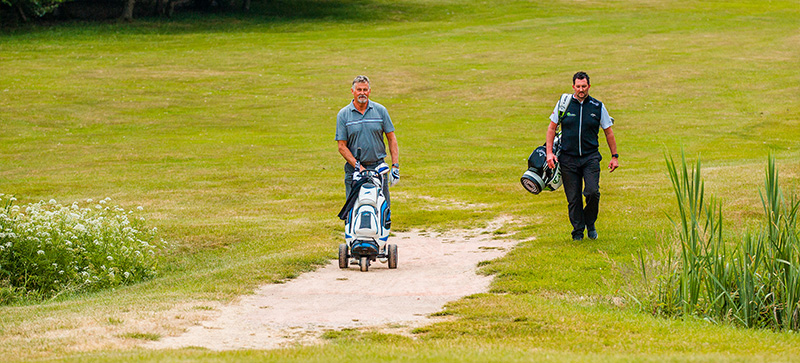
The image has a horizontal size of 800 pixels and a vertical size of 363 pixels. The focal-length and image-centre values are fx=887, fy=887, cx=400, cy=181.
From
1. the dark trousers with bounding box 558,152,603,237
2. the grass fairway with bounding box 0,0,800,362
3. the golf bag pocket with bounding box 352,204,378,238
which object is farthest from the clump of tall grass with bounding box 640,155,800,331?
the golf bag pocket with bounding box 352,204,378,238

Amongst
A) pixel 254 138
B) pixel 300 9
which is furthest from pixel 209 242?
pixel 300 9

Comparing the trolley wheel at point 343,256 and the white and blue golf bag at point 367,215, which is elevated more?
the white and blue golf bag at point 367,215

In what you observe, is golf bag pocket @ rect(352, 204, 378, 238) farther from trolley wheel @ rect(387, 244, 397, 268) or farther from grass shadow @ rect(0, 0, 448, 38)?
grass shadow @ rect(0, 0, 448, 38)

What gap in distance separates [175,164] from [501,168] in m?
8.86

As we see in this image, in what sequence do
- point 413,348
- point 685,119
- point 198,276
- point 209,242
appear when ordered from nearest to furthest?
point 413,348, point 198,276, point 209,242, point 685,119

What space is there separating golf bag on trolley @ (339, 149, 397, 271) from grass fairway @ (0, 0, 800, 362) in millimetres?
975

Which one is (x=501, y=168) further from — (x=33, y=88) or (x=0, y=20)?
(x=0, y=20)

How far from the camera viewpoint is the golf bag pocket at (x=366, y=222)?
1104 centimetres

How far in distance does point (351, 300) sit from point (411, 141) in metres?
18.5

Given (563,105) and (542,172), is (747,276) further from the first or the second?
(542,172)

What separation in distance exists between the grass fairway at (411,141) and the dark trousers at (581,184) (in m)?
0.35

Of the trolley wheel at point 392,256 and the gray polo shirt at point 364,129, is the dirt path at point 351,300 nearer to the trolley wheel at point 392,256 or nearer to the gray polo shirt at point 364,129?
the trolley wheel at point 392,256

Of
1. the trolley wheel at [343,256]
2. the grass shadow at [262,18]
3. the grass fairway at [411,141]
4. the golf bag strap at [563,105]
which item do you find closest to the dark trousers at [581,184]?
the grass fairway at [411,141]

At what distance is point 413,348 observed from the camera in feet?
22.4
